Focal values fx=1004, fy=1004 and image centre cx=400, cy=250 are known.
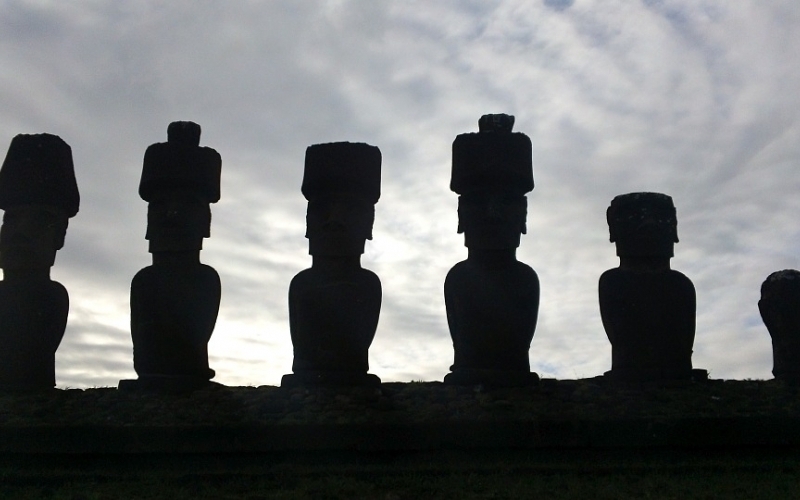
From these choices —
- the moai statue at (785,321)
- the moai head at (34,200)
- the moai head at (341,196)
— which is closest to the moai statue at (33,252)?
the moai head at (34,200)

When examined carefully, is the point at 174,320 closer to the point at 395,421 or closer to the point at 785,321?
the point at 395,421

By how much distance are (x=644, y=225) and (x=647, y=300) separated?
0.84 m

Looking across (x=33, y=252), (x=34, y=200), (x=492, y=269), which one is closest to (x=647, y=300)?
(x=492, y=269)

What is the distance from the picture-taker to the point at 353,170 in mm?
10664

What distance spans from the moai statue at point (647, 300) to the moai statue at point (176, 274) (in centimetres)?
433

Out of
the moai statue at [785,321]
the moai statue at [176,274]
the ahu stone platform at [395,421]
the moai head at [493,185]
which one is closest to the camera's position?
the ahu stone platform at [395,421]

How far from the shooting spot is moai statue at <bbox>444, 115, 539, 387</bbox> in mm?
10352

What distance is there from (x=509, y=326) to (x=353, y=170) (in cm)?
232

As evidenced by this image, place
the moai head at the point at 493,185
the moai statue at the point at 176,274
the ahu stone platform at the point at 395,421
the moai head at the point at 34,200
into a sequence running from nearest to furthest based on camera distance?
→ the ahu stone platform at the point at 395,421 → the moai statue at the point at 176,274 → the moai head at the point at 493,185 → the moai head at the point at 34,200

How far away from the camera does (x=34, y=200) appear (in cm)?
Result: 1124

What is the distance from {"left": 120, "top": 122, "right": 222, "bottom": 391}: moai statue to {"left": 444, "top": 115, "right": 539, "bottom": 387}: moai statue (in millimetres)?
2624

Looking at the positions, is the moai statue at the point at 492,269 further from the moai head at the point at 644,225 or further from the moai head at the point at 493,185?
the moai head at the point at 644,225

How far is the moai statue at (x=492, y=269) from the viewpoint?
408 inches

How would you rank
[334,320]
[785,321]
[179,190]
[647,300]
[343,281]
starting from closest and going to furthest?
1. [334,320]
2. [343,281]
3. [647,300]
4. [179,190]
5. [785,321]
